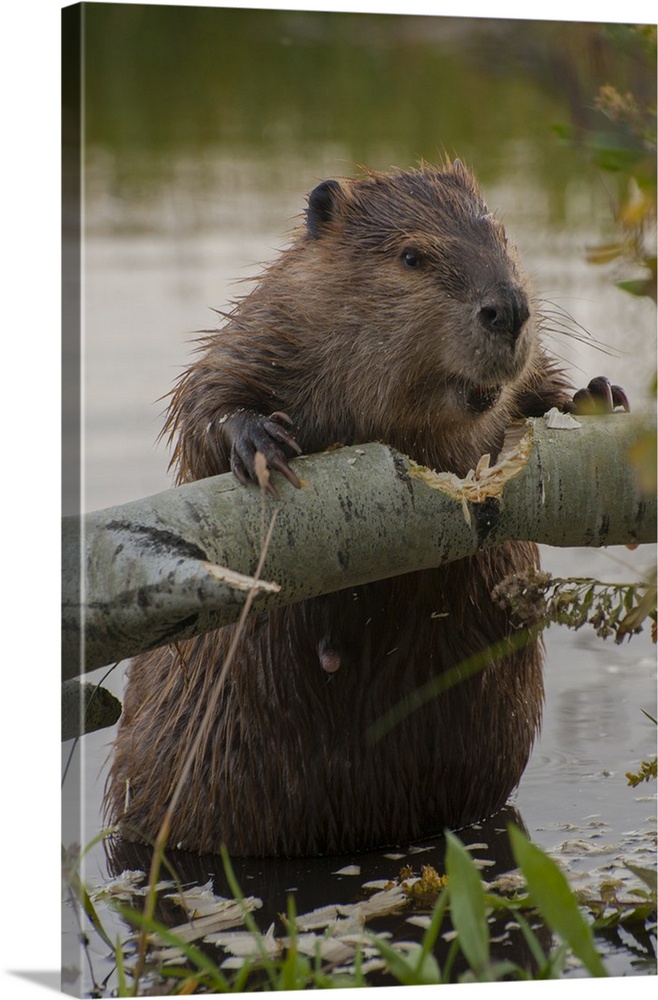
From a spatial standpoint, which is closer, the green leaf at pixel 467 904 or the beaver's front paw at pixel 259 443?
the green leaf at pixel 467 904

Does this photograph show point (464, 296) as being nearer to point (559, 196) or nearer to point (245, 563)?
point (559, 196)

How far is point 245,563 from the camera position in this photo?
2.41 metres

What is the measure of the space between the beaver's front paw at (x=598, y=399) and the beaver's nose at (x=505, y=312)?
354mm

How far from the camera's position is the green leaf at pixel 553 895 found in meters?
Result: 2.18

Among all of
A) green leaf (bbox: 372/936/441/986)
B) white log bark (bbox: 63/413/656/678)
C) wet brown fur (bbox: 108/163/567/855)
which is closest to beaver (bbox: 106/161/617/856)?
wet brown fur (bbox: 108/163/567/855)

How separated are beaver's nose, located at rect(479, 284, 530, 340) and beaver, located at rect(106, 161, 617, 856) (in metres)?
0.01

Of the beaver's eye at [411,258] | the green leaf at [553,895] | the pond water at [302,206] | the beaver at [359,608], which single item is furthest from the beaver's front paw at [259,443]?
the green leaf at [553,895]

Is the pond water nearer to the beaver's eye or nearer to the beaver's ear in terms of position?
the beaver's ear

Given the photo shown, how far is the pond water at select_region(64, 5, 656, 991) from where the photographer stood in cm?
243

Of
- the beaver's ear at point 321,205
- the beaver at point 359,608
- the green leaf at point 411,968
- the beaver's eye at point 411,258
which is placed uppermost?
the beaver's ear at point 321,205

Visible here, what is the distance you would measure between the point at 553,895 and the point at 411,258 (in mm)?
1134

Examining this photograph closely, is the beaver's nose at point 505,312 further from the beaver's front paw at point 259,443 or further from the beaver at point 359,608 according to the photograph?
the beaver's front paw at point 259,443

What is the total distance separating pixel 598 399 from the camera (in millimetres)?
2873

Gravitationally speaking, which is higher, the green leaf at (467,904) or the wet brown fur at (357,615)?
the wet brown fur at (357,615)
